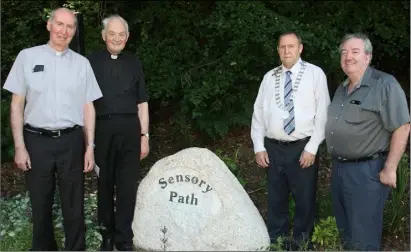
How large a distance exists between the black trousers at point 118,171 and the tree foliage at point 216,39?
247 cm

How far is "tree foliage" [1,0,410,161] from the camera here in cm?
734

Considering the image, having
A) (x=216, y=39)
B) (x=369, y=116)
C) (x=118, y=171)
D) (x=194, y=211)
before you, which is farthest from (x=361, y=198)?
(x=216, y=39)

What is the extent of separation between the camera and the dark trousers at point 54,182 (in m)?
4.20

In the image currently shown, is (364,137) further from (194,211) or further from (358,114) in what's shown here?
(194,211)

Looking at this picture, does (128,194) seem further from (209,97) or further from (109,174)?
(209,97)

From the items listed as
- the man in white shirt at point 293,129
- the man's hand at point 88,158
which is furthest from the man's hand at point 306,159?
the man's hand at point 88,158

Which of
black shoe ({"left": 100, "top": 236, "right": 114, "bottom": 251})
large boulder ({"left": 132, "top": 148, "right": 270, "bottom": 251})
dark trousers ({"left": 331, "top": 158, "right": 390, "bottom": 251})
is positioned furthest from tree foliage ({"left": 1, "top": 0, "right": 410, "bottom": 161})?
dark trousers ({"left": 331, "top": 158, "right": 390, "bottom": 251})

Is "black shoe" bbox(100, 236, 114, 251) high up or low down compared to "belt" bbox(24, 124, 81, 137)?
down

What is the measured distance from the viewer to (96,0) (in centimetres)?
870

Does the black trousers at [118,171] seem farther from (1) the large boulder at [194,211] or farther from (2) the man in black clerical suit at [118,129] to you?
(1) the large boulder at [194,211]

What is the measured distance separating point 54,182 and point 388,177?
98.2 inches

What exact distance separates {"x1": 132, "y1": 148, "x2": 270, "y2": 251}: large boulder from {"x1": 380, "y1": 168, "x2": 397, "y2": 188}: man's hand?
3.72ft

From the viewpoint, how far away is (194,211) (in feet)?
15.8

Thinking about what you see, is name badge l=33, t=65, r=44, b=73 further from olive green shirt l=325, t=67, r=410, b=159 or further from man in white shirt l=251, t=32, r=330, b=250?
olive green shirt l=325, t=67, r=410, b=159
